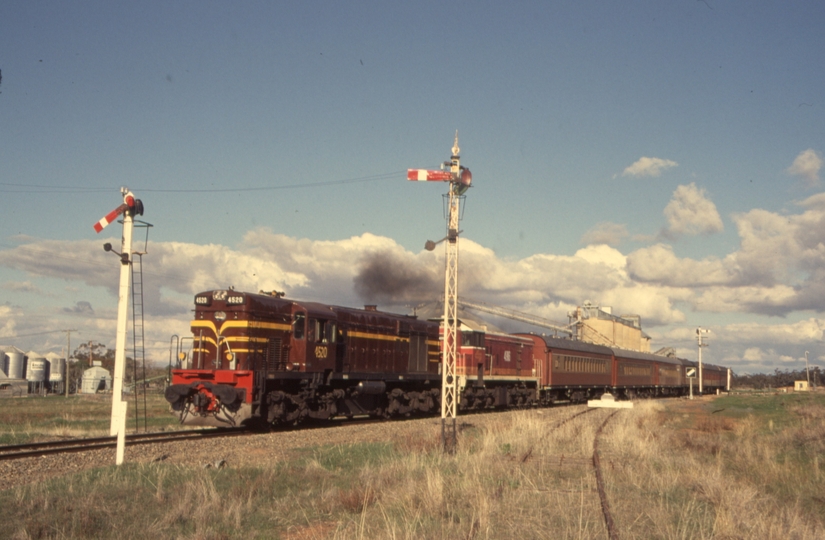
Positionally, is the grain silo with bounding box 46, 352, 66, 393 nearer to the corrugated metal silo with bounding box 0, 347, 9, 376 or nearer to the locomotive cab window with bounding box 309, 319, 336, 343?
the corrugated metal silo with bounding box 0, 347, 9, 376

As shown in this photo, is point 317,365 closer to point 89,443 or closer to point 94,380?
point 89,443

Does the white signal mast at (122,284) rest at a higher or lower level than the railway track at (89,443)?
higher

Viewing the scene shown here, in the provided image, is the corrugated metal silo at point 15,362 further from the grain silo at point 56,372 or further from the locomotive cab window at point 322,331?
the locomotive cab window at point 322,331

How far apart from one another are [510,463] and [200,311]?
36.7 feet

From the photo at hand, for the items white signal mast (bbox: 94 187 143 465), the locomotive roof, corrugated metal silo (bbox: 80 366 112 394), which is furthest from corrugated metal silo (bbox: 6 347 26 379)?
white signal mast (bbox: 94 187 143 465)

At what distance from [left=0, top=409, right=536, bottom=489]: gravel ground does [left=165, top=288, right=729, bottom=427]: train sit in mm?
1190

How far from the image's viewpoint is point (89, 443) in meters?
18.0

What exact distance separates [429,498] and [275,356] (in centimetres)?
1234

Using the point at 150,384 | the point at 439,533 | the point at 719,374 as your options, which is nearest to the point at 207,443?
the point at 439,533

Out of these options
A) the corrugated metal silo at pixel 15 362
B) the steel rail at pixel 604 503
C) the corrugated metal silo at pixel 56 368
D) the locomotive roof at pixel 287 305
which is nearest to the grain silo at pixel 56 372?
the corrugated metal silo at pixel 56 368

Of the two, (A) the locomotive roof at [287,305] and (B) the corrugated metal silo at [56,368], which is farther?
(B) the corrugated metal silo at [56,368]

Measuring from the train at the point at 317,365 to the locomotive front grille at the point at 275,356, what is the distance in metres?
0.03

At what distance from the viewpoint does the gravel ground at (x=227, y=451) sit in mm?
13656

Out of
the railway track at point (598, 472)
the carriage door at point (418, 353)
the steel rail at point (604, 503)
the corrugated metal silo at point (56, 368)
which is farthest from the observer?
the corrugated metal silo at point (56, 368)
